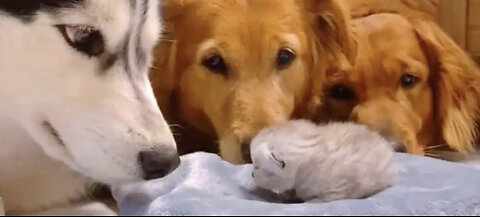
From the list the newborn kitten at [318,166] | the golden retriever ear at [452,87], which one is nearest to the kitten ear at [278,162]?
the newborn kitten at [318,166]

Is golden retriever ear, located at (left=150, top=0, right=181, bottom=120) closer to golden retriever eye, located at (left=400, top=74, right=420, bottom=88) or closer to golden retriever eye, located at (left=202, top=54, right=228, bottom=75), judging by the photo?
golden retriever eye, located at (left=202, top=54, right=228, bottom=75)

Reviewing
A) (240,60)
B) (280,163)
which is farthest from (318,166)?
(240,60)

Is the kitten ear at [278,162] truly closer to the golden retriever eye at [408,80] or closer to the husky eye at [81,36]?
the husky eye at [81,36]

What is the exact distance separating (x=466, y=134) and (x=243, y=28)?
0.52m

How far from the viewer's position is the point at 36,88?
1.20 m

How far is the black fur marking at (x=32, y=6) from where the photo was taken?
1.18 m

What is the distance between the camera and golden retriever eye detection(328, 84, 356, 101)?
162 cm

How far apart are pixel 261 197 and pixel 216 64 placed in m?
0.35

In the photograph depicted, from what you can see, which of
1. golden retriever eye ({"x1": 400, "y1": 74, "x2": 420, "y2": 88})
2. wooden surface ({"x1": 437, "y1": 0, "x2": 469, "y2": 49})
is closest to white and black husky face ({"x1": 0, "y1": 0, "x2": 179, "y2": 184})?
golden retriever eye ({"x1": 400, "y1": 74, "x2": 420, "y2": 88})

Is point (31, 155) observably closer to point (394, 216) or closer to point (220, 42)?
point (220, 42)

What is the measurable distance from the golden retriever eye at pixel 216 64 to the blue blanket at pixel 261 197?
205mm

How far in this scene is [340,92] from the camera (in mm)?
1632

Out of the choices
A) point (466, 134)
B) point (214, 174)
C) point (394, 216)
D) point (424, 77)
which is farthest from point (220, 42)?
point (394, 216)

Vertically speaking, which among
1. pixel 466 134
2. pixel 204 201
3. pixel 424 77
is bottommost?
pixel 466 134
